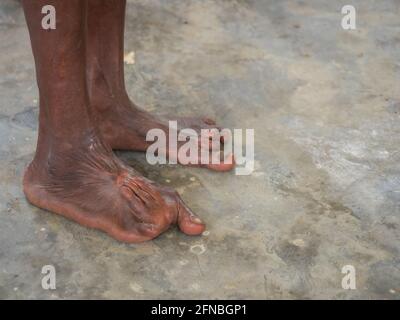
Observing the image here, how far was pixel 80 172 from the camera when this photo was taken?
6.75 feet

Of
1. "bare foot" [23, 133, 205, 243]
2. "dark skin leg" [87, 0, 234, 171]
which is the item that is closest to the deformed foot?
"dark skin leg" [87, 0, 234, 171]

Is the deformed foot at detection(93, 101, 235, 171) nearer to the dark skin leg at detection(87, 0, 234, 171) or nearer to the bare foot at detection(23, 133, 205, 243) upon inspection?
the dark skin leg at detection(87, 0, 234, 171)

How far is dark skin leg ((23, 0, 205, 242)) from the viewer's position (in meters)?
1.92

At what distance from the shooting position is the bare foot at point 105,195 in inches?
79.1

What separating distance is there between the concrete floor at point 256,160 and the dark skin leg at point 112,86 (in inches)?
3.0

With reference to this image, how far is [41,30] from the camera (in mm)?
1866

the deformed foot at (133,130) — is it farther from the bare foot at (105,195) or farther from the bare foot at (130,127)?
the bare foot at (105,195)

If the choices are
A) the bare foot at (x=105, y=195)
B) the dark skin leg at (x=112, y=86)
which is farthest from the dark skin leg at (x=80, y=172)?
the dark skin leg at (x=112, y=86)

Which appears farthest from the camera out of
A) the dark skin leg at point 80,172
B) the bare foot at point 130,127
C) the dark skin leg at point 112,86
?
the bare foot at point 130,127

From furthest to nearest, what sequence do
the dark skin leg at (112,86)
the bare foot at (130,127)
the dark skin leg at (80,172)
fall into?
the bare foot at (130,127) → the dark skin leg at (112,86) → the dark skin leg at (80,172)

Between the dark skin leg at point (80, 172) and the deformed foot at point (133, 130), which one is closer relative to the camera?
the dark skin leg at point (80, 172)

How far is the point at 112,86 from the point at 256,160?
1.68 feet
